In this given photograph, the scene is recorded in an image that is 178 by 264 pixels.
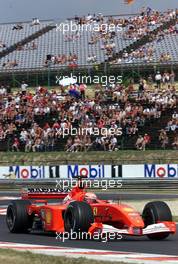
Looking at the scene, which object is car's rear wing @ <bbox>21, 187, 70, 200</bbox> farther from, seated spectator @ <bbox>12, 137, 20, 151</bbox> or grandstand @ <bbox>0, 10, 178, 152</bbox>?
seated spectator @ <bbox>12, 137, 20, 151</bbox>

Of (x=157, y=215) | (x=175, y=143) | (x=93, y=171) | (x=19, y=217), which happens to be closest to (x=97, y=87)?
(x=93, y=171)

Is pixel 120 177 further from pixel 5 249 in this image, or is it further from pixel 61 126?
pixel 5 249

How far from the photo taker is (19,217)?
12734mm

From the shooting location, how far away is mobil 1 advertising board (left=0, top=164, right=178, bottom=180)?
28641 mm

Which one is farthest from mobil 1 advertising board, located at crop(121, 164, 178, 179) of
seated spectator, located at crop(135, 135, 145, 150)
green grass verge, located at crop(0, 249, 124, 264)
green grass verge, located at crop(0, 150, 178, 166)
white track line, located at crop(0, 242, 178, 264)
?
green grass verge, located at crop(0, 249, 124, 264)

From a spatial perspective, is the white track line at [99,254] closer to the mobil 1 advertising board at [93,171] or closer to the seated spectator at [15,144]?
the mobil 1 advertising board at [93,171]

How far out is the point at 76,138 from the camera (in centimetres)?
3116

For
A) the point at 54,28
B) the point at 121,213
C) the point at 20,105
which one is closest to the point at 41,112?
the point at 20,105

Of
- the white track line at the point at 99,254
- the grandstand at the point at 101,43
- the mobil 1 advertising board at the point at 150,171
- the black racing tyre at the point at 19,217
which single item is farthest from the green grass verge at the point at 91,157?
the white track line at the point at 99,254

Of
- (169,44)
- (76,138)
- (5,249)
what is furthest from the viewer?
(169,44)

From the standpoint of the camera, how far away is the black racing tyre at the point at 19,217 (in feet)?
41.9

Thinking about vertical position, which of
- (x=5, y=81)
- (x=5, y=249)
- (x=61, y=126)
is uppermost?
(x=5, y=81)

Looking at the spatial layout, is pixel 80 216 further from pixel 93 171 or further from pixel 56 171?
pixel 56 171

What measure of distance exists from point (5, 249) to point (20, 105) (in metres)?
23.6
